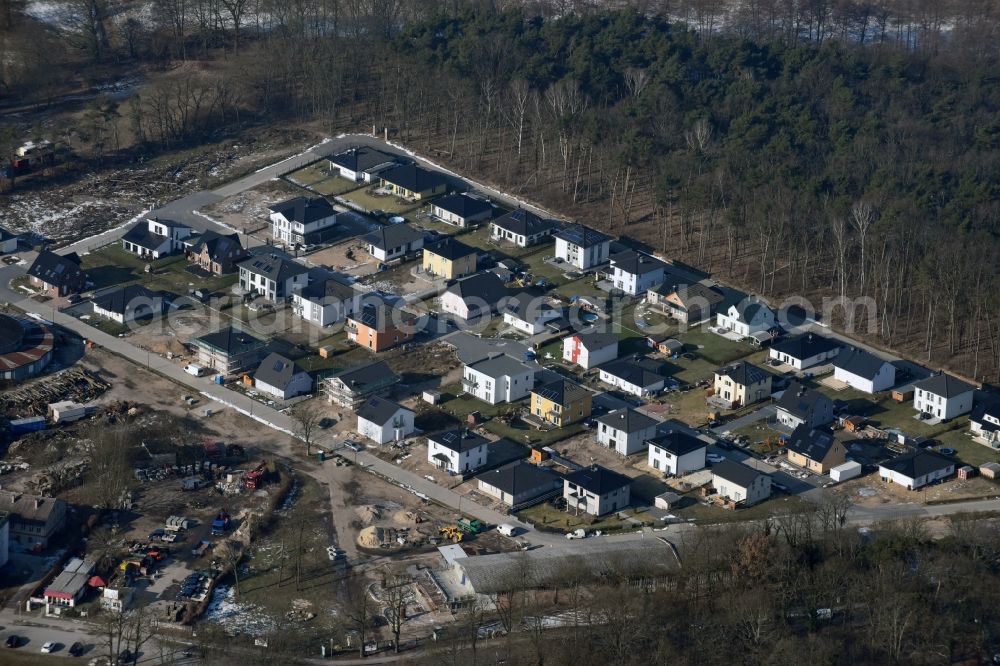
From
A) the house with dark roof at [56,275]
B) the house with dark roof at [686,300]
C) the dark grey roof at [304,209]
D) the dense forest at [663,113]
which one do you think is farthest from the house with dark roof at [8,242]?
the house with dark roof at [686,300]

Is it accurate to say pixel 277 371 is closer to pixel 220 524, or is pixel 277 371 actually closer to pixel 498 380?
pixel 498 380

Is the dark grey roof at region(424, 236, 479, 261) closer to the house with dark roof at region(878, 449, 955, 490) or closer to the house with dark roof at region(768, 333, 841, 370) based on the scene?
the house with dark roof at region(768, 333, 841, 370)

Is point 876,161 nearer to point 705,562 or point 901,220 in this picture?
point 901,220

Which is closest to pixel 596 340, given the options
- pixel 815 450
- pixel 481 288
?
pixel 481 288

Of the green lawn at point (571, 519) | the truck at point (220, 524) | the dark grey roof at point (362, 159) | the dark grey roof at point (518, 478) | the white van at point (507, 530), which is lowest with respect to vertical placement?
the green lawn at point (571, 519)

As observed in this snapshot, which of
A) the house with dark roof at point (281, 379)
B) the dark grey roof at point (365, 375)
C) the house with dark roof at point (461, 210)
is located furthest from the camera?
the house with dark roof at point (461, 210)

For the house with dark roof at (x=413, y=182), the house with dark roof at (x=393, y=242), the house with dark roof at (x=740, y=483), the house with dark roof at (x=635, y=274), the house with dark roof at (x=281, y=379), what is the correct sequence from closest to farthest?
1. the house with dark roof at (x=740, y=483)
2. the house with dark roof at (x=281, y=379)
3. the house with dark roof at (x=635, y=274)
4. the house with dark roof at (x=393, y=242)
5. the house with dark roof at (x=413, y=182)

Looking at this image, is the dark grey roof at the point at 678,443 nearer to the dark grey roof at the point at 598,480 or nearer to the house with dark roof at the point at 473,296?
the dark grey roof at the point at 598,480
